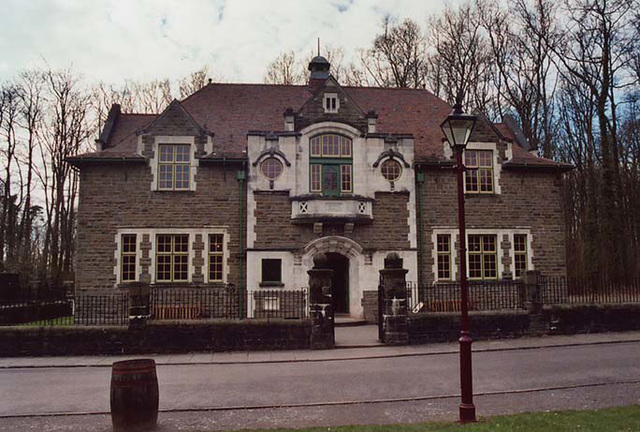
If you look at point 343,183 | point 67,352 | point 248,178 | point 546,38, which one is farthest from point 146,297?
point 546,38

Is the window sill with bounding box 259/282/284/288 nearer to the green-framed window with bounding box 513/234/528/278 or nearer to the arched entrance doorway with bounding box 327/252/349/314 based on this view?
the arched entrance doorway with bounding box 327/252/349/314

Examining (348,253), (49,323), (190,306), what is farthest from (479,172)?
(49,323)

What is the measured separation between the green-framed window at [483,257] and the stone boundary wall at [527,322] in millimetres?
5679

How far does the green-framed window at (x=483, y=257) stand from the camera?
22.0m

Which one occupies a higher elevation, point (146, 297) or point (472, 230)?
point (472, 230)

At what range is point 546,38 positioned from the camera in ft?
108

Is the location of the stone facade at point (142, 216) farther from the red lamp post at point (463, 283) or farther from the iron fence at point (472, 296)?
the red lamp post at point (463, 283)

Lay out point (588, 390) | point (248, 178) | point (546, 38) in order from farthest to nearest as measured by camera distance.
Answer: point (546, 38) < point (248, 178) < point (588, 390)

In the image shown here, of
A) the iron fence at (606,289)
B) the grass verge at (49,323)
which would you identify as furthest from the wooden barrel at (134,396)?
the iron fence at (606,289)

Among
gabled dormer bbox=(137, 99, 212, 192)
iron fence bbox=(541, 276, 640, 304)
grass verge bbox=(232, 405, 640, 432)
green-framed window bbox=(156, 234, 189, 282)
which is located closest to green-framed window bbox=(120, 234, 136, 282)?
green-framed window bbox=(156, 234, 189, 282)

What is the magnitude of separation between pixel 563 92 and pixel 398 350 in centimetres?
3012

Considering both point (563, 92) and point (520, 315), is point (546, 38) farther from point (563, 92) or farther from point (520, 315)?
point (520, 315)

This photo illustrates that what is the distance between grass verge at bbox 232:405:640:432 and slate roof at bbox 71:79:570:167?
15.5 metres

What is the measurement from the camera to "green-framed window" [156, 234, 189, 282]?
820 inches
